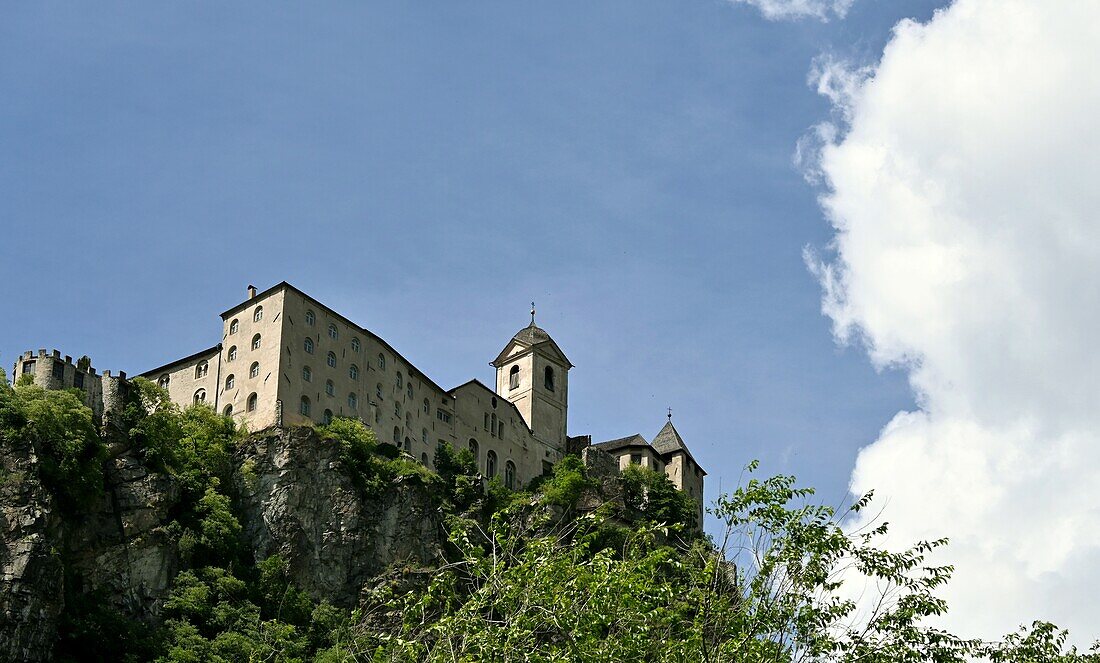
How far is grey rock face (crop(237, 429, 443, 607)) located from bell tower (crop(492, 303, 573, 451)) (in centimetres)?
2386

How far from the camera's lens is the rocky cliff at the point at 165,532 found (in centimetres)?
6384

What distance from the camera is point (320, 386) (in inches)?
3391

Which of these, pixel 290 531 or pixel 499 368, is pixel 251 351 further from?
pixel 499 368

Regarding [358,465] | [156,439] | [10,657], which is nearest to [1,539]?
[10,657]

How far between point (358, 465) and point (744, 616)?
58.1m

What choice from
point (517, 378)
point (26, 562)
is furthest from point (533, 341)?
point (26, 562)

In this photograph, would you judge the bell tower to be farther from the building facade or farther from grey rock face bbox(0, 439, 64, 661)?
grey rock face bbox(0, 439, 64, 661)

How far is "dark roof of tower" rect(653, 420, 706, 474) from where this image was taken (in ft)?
357

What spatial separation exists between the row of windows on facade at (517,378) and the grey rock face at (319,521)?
2717cm

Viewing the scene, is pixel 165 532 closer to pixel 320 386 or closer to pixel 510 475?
pixel 320 386

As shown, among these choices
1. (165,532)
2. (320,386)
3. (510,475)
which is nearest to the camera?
(165,532)

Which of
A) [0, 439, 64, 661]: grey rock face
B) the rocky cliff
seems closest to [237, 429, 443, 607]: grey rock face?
the rocky cliff

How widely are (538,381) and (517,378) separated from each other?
183 centimetres

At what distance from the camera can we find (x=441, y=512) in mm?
84938
